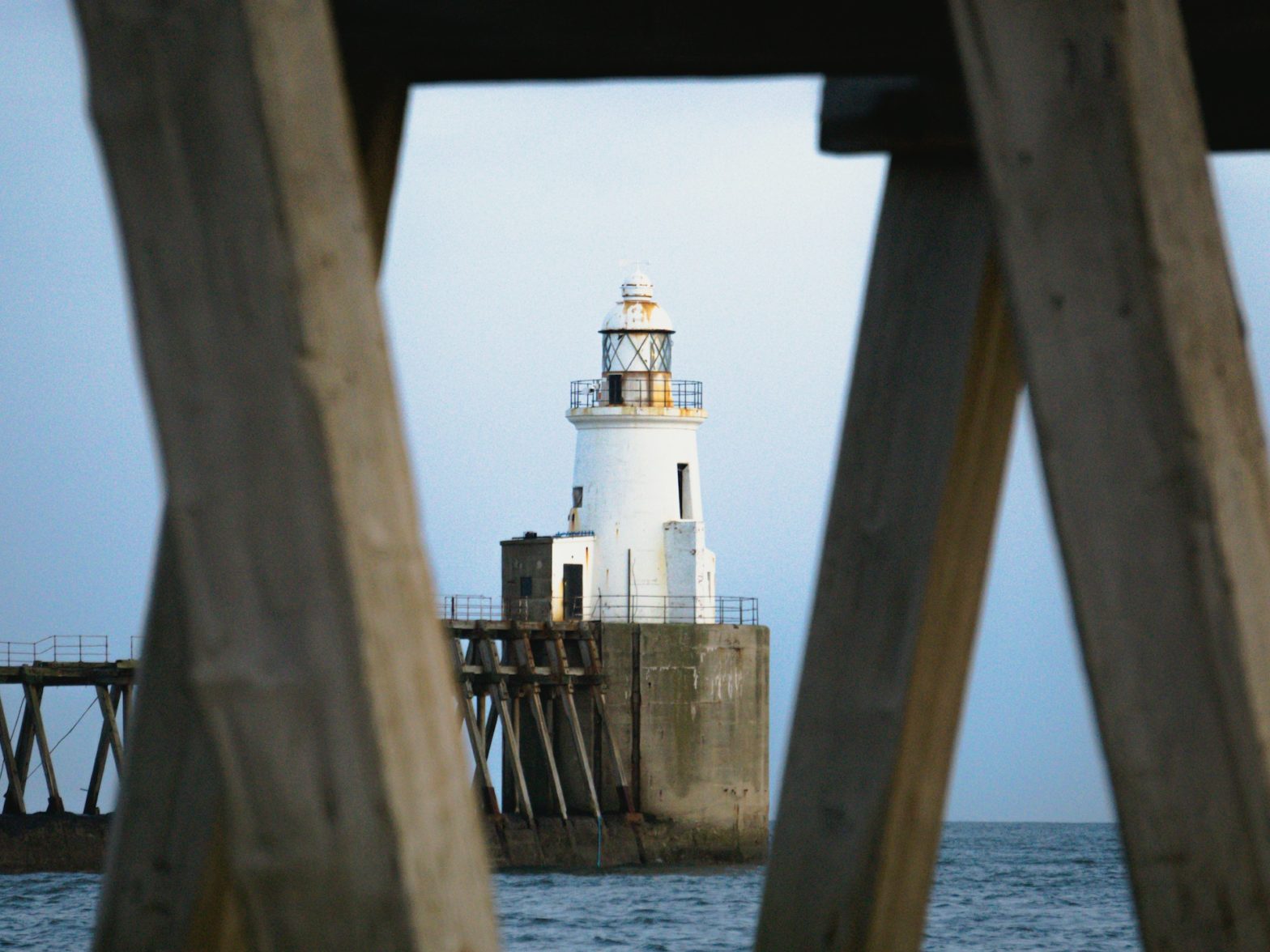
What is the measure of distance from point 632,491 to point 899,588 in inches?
1326

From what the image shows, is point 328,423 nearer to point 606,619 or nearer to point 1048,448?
point 1048,448

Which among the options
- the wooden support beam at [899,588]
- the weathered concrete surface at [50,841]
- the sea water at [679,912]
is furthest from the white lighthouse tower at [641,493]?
the wooden support beam at [899,588]

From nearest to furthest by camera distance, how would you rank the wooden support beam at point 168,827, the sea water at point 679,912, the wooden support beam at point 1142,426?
the wooden support beam at point 1142,426
the wooden support beam at point 168,827
the sea water at point 679,912

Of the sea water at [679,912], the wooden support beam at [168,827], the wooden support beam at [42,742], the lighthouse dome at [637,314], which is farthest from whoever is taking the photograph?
the lighthouse dome at [637,314]

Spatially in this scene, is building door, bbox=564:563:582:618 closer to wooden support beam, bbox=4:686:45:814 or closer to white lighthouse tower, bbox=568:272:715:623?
white lighthouse tower, bbox=568:272:715:623

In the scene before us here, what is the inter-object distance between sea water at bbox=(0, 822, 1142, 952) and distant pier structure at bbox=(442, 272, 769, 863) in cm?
86

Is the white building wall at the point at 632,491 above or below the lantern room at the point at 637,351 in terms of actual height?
below

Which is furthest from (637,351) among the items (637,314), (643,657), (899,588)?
(899,588)

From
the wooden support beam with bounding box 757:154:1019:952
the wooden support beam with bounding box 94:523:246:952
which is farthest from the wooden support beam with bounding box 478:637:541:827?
the wooden support beam with bounding box 94:523:246:952

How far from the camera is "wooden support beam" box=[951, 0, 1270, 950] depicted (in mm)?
1802

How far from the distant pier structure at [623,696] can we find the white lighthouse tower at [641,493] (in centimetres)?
5

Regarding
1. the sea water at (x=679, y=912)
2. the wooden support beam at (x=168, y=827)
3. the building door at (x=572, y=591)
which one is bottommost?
the sea water at (x=679, y=912)

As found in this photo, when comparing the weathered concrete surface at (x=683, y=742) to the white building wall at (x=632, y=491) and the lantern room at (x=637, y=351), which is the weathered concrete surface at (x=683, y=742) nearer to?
the white building wall at (x=632, y=491)

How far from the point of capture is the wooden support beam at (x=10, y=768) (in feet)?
102
